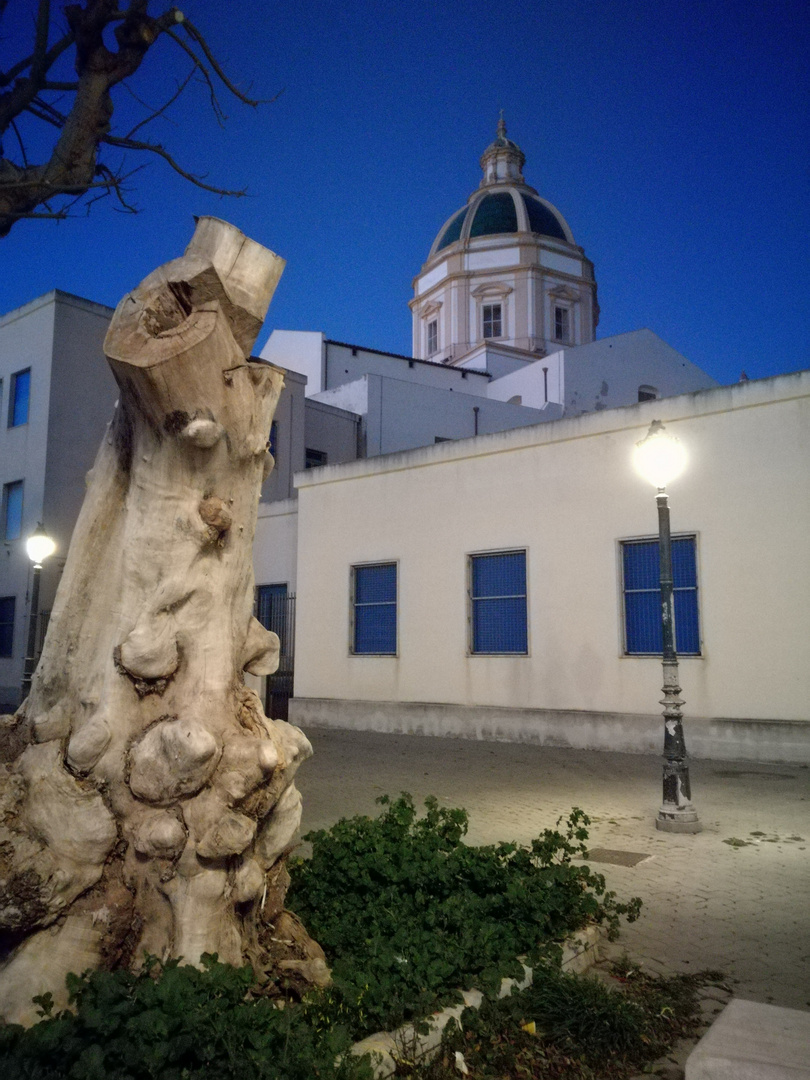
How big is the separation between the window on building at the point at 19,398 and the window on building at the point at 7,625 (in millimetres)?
5165

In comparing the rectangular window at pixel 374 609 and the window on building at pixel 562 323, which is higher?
the window on building at pixel 562 323

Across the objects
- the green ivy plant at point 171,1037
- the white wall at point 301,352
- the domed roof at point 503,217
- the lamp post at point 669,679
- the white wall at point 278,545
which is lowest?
the green ivy plant at point 171,1037

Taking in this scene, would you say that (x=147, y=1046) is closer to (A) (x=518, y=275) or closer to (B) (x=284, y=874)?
(B) (x=284, y=874)

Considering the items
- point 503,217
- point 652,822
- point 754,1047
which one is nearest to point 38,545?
point 652,822

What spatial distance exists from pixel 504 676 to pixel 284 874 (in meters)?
11.5

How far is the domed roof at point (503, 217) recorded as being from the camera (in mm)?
46375

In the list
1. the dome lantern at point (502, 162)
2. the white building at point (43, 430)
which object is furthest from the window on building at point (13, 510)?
the dome lantern at point (502, 162)

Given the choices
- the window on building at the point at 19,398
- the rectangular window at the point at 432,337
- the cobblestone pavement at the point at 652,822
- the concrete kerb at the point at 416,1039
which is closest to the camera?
the concrete kerb at the point at 416,1039

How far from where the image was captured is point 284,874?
419 centimetres

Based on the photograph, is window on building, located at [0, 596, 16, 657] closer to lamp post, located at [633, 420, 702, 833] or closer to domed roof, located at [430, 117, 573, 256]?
lamp post, located at [633, 420, 702, 833]

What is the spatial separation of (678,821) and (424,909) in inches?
174

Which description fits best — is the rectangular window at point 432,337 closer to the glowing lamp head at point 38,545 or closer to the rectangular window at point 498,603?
the rectangular window at point 498,603

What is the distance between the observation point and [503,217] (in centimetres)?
4681

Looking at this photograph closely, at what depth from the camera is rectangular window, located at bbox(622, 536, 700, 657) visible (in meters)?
13.4
